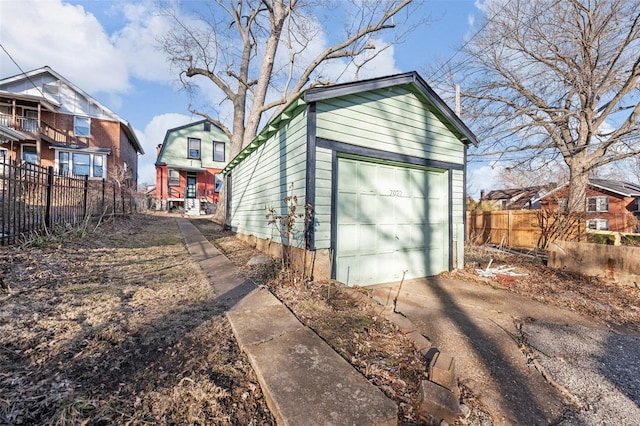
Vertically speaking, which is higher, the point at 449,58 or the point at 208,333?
the point at 449,58


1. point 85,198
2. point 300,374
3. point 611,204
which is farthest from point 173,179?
point 611,204

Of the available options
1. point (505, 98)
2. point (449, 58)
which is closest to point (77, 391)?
point (449, 58)

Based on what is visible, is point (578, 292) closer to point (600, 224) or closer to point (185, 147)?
point (185, 147)

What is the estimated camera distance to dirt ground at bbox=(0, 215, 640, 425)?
1602 mm

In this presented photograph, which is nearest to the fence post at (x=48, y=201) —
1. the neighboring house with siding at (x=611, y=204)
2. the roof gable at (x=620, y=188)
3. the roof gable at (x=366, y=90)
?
the roof gable at (x=366, y=90)

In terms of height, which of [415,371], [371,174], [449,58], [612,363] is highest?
[449,58]

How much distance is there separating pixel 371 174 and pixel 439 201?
2.03 meters

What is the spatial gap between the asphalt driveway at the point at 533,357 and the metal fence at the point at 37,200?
6.41 m

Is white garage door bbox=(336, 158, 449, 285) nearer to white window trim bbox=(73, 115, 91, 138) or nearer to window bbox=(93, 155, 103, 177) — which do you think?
window bbox=(93, 155, 103, 177)

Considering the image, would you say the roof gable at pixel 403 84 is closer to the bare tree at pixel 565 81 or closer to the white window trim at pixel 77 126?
the bare tree at pixel 565 81

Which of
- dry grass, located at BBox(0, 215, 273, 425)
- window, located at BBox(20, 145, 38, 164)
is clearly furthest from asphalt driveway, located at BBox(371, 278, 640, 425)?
window, located at BBox(20, 145, 38, 164)

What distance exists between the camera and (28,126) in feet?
54.0

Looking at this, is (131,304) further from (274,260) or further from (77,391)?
(274,260)

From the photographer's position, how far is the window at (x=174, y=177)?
22078 mm
